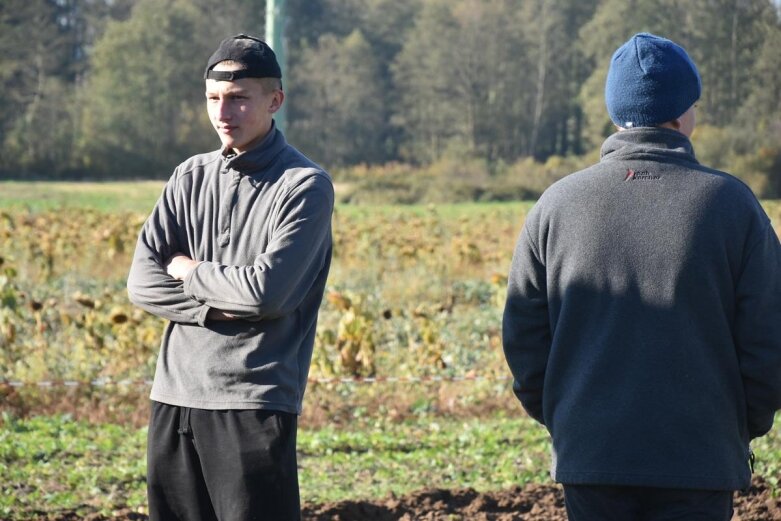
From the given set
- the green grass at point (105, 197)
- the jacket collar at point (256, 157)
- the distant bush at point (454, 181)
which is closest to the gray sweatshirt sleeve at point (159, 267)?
the jacket collar at point (256, 157)

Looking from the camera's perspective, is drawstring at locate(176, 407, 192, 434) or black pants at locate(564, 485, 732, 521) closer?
black pants at locate(564, 485, 732, 521)

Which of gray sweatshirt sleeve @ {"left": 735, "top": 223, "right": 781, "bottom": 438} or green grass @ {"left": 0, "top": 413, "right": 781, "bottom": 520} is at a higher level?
gray sweatshirt sleeve @ {"left": 735, "top": 223, "right": 781, "bottom": 438}

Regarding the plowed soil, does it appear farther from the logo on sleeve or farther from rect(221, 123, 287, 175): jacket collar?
the logo on sleeve

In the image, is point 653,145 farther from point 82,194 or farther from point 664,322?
point 82,194

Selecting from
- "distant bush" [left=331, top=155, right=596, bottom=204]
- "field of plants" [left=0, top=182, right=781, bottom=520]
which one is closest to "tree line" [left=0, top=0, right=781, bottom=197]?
"distant bush" [left=331, top=155, right=596, bottom=204]

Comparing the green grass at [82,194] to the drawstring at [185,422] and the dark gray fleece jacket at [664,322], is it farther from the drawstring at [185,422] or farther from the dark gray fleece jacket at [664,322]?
the dark gray fleece jacket at [664,322]

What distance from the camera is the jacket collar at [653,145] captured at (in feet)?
9.18

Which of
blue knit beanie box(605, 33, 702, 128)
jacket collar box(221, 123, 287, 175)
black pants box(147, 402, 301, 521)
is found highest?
blue knit beanie box(605, 33, 702, 128)

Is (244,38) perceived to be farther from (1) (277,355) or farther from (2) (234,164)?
(1) (277,355)

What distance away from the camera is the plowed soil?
512cm

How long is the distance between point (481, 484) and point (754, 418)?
11.4 ft

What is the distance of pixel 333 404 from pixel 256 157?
5092mm

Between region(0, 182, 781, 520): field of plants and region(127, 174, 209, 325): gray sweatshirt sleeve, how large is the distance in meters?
2.01

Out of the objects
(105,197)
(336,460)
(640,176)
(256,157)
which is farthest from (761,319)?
(105,197)
